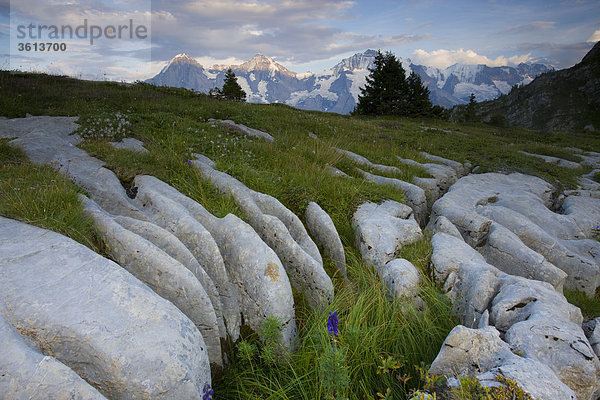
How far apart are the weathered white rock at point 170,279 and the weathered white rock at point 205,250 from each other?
1.57 feet

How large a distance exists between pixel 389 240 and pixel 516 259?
109 inches

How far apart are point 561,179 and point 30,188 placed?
55.6 feet

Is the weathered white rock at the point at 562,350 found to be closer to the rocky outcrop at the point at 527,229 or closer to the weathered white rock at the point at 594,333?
the weathered white rock at the point at 594,333

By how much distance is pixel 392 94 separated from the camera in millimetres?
46250

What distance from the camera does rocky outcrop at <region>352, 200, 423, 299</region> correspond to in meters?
4.99

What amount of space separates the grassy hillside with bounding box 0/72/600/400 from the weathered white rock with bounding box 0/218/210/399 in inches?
28.1

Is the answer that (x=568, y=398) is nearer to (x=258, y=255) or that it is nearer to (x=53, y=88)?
(x=258, y=255)

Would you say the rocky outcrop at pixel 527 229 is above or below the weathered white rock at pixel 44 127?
below

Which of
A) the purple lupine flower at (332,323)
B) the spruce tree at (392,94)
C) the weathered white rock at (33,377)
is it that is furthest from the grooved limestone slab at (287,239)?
the spruce tree at (392,94)

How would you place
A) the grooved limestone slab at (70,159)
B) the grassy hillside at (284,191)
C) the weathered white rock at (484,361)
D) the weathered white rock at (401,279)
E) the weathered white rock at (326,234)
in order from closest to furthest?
the weathered white rock at (484,361)
the grassy hillside at (284,191)
the weathered white rock at (401,279)
the grooved limestone slab at (70,159)
the weathered white rock at (326,234)

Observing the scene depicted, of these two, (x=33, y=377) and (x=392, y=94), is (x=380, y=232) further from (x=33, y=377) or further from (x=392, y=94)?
(x=392, y=94)

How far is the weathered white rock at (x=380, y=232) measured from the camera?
609 centimetres

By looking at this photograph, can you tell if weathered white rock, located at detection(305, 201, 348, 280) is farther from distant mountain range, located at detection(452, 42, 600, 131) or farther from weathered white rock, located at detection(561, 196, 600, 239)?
distant mountain range, located at detection(452, 42, 600, 131)

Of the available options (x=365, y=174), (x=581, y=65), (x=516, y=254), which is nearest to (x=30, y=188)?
(x=365, y=174)
